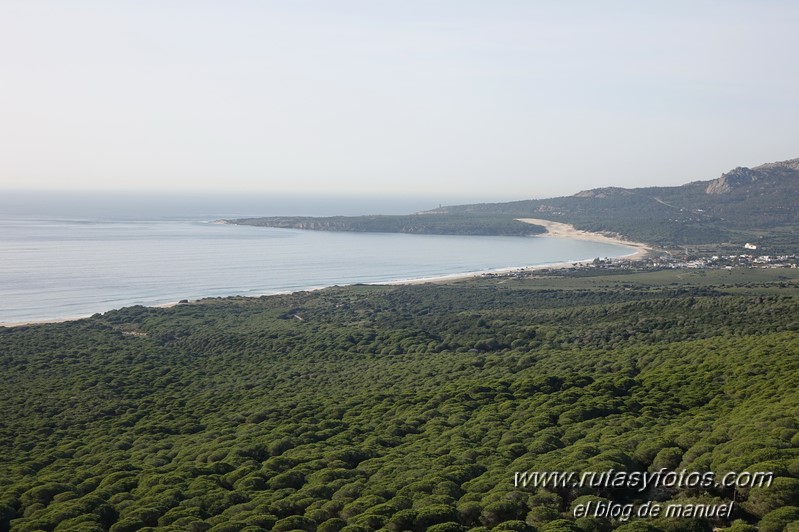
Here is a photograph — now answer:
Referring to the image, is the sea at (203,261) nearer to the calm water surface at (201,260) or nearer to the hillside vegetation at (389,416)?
the calm water surface at (201,260)

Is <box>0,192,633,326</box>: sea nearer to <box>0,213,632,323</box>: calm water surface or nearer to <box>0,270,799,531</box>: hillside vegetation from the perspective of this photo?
<box>0,213,632,323</box>: calm water surface

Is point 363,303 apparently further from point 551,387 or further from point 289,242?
point 289,242

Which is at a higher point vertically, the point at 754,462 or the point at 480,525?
the point at 754,462

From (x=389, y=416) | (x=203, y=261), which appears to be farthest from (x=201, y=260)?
(x=389, y=416)

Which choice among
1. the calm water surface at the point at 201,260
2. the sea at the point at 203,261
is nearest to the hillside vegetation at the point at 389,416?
the calm water surface at the point at 201,260

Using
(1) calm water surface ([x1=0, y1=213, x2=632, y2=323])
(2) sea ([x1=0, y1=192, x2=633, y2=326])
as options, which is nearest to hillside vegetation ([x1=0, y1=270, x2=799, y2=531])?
(1) calm water surface ([x1=0, y1=213, x2=632, y2=323])

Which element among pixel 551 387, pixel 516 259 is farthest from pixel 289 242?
pixel 551 387

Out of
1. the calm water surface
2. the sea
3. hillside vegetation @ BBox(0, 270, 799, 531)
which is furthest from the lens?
the calm water surface

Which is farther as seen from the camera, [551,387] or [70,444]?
[551,387]
